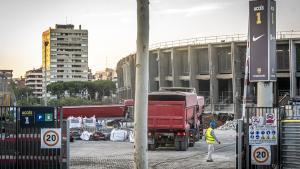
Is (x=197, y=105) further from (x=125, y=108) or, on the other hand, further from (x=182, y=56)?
(x=182, y=56)

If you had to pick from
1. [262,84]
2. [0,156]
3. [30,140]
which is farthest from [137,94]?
[262,84]

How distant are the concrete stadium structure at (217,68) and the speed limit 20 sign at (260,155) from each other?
5225 cm

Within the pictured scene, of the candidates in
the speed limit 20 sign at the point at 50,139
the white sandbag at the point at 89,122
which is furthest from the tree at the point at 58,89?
the speed limit 20 sign at the point at 50,139

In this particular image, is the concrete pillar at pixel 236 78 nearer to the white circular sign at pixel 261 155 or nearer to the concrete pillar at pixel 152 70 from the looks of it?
the concrete pillar at pixel 152 70

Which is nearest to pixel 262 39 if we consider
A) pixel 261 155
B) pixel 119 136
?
pixel 261 155

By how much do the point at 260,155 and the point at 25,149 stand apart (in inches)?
287

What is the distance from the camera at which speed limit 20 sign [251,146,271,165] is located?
1584cm

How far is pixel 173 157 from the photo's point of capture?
80.3ft

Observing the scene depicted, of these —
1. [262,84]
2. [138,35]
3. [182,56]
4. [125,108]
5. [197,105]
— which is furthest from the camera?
[182,56]

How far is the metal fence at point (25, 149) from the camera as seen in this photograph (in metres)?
15.4

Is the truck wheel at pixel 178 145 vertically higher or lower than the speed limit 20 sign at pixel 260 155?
lower

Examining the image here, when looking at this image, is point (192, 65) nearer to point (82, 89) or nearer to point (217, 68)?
point (217, 68)

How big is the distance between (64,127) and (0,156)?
2316 millimetres

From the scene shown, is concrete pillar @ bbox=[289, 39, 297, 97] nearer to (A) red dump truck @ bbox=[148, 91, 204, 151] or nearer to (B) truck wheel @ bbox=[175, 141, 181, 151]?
(A) red dump truck @ bbox=[148, 91, 204, 151]
